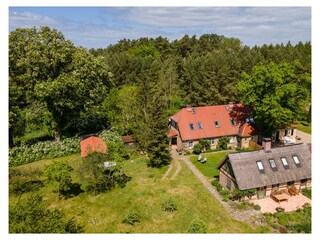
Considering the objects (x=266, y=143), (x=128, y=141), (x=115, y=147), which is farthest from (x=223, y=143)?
(x=115, y=147)

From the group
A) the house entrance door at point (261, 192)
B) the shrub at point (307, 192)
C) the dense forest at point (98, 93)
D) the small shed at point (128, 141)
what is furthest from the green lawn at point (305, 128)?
the small shed at point (128, 141)

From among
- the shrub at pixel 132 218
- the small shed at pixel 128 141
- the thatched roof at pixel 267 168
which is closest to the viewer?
the shrub at pixel 132 218

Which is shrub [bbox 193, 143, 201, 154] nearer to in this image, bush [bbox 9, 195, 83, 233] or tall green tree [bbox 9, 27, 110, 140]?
tall green tree [bbox 9, 27, 110, 140]

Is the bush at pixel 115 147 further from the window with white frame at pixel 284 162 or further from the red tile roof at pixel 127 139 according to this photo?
the window with white frame at pixel 284 162

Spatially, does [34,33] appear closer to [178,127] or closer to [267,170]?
[178,127]

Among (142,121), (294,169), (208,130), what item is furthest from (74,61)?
(294,169)

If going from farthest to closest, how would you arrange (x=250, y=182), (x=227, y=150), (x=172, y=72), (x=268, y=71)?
(x=172, y=72) → (x=227, y=150) → (x=268, y=71) → (x=250, y=182)
